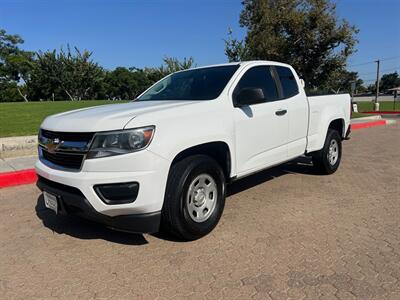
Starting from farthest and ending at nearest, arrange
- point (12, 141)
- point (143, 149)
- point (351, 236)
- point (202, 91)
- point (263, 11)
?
1. point (263, 11)
2. point (12, 141)
3. point (202, 91)
4. point (351, 236)
5. point (143, 149)

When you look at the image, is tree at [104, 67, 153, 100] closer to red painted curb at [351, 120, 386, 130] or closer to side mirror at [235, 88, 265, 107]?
red painted curb at [351, 120, 386, 130]

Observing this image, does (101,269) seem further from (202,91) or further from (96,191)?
(202,91)

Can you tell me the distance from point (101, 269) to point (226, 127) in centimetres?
190

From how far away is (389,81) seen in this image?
12888cm

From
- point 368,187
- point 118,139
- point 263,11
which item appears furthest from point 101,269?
point 263,11

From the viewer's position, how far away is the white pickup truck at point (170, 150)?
3309mm

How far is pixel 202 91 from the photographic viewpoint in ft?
15.2

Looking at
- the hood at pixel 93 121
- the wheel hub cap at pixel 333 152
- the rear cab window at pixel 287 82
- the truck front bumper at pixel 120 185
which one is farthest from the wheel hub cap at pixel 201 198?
the wheel hub cap at pixel 333 152

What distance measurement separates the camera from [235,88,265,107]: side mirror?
428 cm

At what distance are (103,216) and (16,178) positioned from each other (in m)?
4.09

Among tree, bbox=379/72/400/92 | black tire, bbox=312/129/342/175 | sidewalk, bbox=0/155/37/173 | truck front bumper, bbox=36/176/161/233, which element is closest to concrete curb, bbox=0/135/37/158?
sidewalk, bbox=0/155/37/173

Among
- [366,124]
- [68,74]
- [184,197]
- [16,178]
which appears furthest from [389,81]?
[184,197]

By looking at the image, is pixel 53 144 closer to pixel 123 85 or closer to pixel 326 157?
pixel 326 157

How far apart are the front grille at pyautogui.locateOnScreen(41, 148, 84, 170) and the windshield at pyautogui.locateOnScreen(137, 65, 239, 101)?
163 cm
